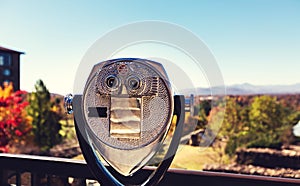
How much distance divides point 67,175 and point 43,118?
6.13 m

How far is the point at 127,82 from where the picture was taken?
0.90m

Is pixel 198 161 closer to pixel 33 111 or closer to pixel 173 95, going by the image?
pixel 33 111

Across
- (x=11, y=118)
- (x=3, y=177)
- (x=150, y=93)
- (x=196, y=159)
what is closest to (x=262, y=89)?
(x=196, y=159)

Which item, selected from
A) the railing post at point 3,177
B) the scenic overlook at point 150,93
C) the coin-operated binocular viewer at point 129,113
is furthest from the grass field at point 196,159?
the coin-operated binocular viewer at point 129,113

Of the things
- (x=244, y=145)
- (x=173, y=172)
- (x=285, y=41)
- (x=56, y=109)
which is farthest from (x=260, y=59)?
(x=173, y=172)

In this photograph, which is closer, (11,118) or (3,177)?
(3,177)

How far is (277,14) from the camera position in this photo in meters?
8.84

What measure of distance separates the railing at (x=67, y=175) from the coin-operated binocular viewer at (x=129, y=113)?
8.3 inches

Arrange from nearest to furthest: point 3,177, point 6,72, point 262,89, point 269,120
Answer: point 3,177 → point 269,120 → point 262,89 → point 6,72

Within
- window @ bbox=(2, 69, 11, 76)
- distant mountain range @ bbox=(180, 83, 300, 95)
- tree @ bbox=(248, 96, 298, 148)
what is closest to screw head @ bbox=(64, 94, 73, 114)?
distant mountain range @ bbox=(180, 83, 300, 95)

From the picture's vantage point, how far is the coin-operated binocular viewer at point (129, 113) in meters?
0.88

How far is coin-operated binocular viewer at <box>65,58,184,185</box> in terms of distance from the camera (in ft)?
2.90

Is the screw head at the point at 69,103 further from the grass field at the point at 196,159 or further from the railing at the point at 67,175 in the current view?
the grass field at the point at 196,159

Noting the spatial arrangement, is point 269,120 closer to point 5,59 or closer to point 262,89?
point 262,89
